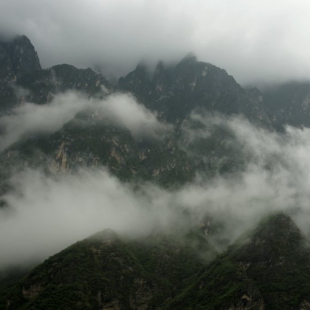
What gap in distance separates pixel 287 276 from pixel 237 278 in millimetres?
22660

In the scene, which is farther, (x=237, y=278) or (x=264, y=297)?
(x=237, y=278)

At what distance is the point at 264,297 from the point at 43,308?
96688 mm

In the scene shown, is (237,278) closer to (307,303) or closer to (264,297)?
(264,297)

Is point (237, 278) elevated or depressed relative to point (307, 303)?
elevated

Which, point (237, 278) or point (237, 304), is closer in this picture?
point (237, 304)

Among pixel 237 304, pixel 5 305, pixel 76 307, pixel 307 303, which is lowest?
pixel 307 303

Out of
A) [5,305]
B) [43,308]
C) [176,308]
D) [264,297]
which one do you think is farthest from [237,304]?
[5,305]

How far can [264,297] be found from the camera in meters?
186

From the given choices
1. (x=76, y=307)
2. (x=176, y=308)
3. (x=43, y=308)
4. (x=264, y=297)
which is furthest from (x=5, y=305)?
(x=264, y=297)

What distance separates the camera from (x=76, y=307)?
193 m

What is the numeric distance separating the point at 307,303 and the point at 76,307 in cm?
9919

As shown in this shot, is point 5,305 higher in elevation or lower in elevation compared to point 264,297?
higher

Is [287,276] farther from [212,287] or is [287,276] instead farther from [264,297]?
[212,287]

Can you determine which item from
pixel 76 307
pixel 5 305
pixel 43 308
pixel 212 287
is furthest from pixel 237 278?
pixel 5 305
